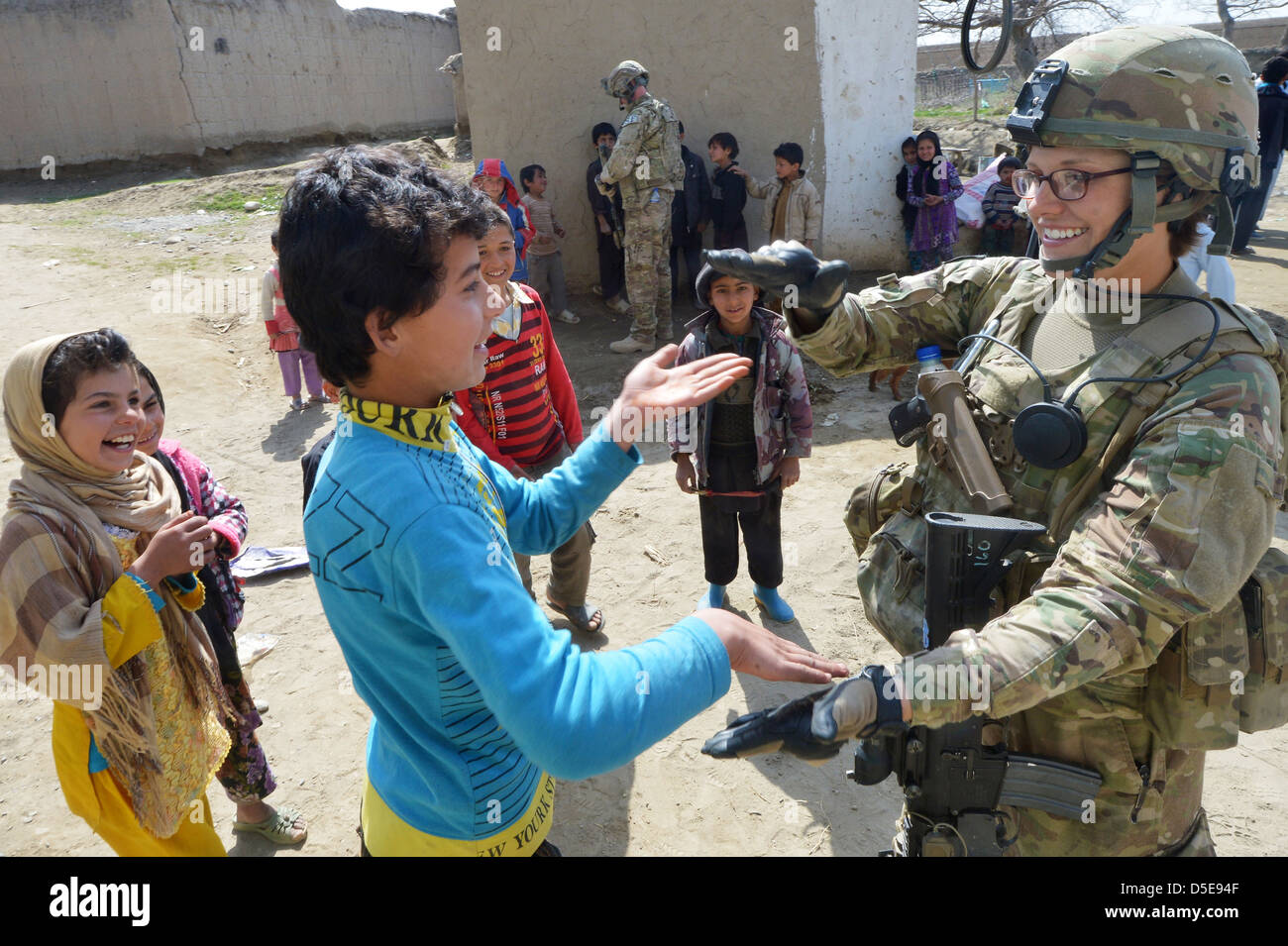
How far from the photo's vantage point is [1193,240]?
6.11 feet

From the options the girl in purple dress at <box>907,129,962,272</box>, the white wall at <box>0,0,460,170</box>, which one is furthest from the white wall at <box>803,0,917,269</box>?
the white wall at <box>0,0,460,170</box>

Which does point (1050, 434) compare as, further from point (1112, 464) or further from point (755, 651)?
point (755, 651)

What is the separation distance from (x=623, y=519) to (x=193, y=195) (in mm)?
10674

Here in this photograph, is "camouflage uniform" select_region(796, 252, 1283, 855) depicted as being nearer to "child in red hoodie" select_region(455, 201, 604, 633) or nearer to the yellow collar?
the yellow collar

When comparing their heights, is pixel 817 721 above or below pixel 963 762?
above

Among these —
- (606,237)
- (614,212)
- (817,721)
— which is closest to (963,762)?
(817,721)

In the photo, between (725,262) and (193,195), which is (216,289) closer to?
(193,195)

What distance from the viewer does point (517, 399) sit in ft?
11.8

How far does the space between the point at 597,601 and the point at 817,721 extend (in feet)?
10.0

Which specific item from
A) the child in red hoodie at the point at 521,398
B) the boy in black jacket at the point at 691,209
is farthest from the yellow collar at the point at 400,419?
the boy in black jacket at the point at 691,209

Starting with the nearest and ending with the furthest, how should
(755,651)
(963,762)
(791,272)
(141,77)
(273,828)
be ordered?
(755,651)
(963,762)
(791,272)
(273,828)
(141,77)

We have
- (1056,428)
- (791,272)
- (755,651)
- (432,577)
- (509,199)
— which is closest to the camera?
(432,577)

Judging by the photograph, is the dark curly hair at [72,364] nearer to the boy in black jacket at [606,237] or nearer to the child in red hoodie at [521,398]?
the child in red hoodie at [521,398]

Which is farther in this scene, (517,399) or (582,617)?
(582,617)
